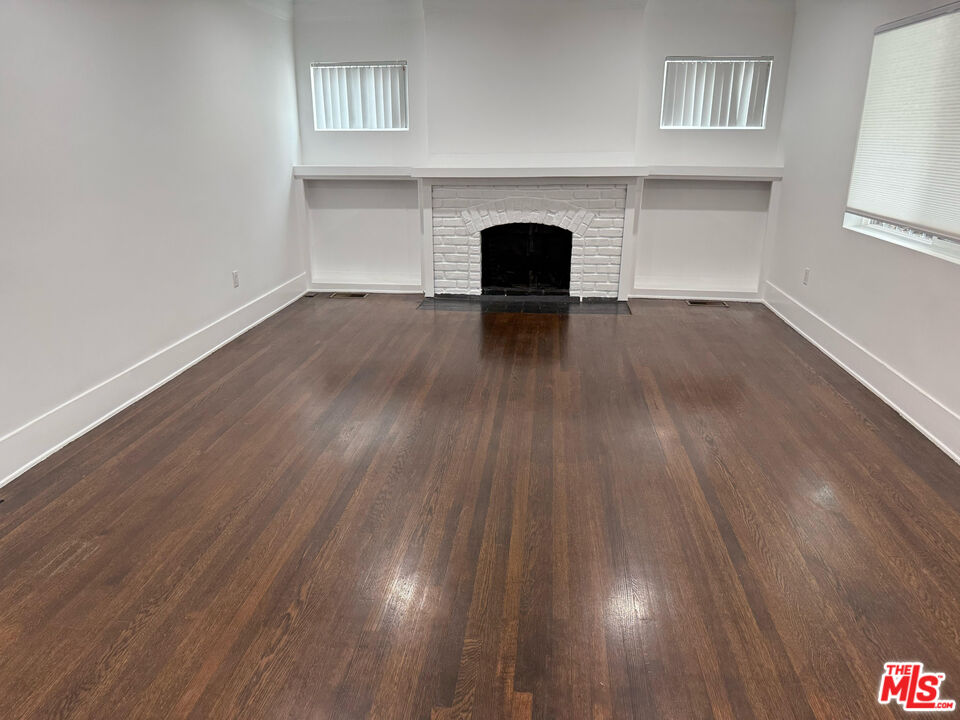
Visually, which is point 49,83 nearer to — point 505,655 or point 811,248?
point 505,655

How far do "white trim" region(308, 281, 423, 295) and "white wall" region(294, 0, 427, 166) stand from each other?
1.10m

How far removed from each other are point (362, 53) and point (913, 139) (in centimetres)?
426

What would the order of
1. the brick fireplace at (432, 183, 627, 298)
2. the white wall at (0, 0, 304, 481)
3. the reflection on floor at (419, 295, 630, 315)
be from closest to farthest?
the white wall at (0, 0, 304, 481) → the reflection on floor at (419, 295, 630, 315) → the brick fireplace at (432, 183, 627, 298)

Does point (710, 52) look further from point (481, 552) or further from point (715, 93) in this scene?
point (481, 552)

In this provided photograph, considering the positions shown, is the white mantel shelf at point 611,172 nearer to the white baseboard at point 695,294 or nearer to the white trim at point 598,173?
the white trim at point 598,173

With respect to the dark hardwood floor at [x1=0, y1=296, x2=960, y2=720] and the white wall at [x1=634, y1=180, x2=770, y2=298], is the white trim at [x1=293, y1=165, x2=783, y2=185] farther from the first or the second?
the dark hardwood floor at [x1=0, y1=296, x2=960, y2=720]

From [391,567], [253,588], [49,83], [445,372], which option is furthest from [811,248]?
[49,83]

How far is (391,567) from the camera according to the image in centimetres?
227

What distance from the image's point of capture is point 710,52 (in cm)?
544

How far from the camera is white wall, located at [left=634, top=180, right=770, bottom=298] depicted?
578 cm

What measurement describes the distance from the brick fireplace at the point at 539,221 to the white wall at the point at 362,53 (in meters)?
0.64

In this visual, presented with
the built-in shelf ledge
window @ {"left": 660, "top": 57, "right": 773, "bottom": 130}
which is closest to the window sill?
window @ {"left": 660, "top": 57, "right": 773, "bottom": 130}

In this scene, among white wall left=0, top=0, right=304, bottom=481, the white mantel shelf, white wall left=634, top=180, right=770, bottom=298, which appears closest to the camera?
white wall left=0, top=0, right=304, bottom=481

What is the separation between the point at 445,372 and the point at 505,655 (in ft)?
7.81
